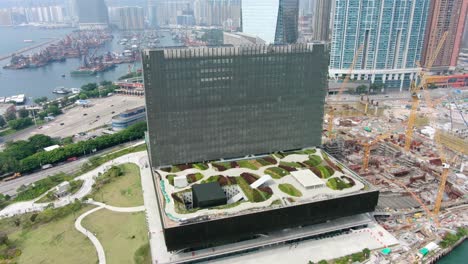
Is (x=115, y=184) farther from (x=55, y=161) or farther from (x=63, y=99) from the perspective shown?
(x=63, y=99)

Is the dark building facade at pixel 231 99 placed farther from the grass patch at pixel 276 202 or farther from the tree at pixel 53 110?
the tree at pixel 53 110

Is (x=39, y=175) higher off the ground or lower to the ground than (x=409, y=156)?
lower

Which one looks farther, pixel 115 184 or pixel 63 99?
pixel 63 99

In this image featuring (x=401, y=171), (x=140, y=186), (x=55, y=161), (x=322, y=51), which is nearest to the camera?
(x=322, y=51)

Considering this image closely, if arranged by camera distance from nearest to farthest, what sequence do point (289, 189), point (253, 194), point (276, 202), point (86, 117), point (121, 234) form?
1. point (276, 202)
2. point (253, 194)
3. point (289, 189)
4. point (121, 234)
5. point (86, 117)

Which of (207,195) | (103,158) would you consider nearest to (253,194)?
(207,195)

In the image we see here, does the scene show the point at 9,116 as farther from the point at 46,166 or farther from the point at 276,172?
the point at 276,172

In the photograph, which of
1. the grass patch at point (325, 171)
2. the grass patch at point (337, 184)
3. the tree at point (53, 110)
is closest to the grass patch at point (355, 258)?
the grass patch at point (337, 184)

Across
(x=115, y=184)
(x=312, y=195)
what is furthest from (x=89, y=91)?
(x=312, y=195)
